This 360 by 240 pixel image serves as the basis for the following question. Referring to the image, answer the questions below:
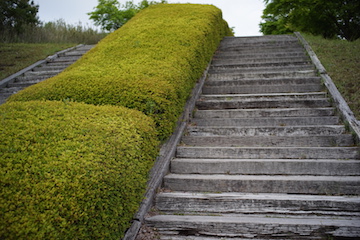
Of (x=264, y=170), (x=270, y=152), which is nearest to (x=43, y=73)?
(x=270, y=152)

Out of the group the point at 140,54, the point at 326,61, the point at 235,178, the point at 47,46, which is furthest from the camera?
the point at 47,46

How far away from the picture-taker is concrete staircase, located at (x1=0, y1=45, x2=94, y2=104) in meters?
7.57

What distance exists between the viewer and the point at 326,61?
746 centimetres

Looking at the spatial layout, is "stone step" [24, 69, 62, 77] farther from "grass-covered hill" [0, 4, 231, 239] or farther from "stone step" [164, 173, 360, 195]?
"stone step" [164, 173, 360, 195]

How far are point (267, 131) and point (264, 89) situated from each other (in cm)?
171

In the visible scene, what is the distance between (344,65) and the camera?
7.17 m

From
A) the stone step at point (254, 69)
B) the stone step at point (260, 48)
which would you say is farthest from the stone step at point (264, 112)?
the stone step at point (260, 48)

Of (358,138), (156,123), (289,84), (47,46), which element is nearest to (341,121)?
(358,138)

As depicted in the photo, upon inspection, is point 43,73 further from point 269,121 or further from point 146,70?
point 269,121

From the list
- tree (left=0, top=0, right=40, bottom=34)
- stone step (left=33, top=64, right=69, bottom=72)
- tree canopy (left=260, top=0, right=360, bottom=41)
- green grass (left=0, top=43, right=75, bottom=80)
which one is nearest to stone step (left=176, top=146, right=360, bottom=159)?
stone step (left=33, top=64, right=69, bottom=72)

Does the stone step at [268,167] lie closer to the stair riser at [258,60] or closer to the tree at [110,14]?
the stair riser at [258,60]

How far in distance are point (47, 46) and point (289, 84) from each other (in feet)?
30.4

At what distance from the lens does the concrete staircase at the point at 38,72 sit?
7571 millimetres

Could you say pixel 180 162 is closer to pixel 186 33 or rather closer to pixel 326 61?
pixel 186 33
